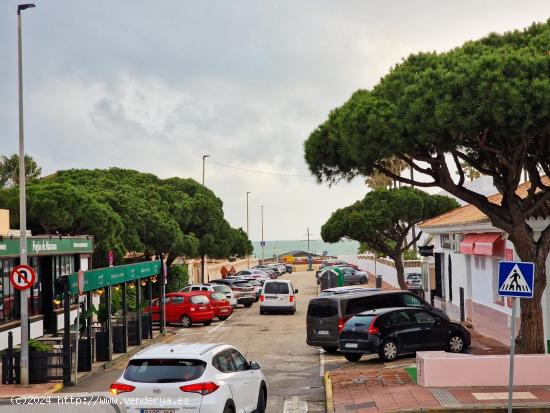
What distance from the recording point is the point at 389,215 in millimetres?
45562

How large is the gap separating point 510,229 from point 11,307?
63.7 feet

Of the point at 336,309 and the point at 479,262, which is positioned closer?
the point at 336,309

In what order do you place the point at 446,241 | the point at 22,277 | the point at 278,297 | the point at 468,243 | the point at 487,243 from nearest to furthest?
the point at 22,277
the point at 487,243
the point at 468,243
the point at 446,241
the point at 278,297

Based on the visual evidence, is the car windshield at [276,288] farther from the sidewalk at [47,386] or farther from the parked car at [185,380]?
the parked car at [185,380]

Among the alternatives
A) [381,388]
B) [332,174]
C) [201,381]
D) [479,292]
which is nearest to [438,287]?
[479,292]

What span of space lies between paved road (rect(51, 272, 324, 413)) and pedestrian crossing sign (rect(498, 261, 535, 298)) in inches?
195

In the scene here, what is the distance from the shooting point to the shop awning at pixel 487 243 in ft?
80.6

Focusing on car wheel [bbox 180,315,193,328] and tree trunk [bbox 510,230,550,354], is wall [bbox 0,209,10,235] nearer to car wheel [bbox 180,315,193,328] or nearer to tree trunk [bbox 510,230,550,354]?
car wheel [bbox 180,315,193,328]

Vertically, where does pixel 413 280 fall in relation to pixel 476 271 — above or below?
below

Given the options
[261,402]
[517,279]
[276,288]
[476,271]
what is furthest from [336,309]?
[276,288]

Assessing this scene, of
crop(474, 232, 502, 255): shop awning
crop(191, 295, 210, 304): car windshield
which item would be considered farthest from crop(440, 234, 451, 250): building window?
crop(191, 295, 210, 304): car windshield

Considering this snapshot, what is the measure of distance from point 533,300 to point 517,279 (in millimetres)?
4455

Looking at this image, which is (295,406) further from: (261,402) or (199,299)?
(199,299)

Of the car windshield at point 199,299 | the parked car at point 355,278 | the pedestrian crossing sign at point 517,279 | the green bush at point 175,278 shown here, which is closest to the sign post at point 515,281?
the pedestrian crossing sign at point 517,279
